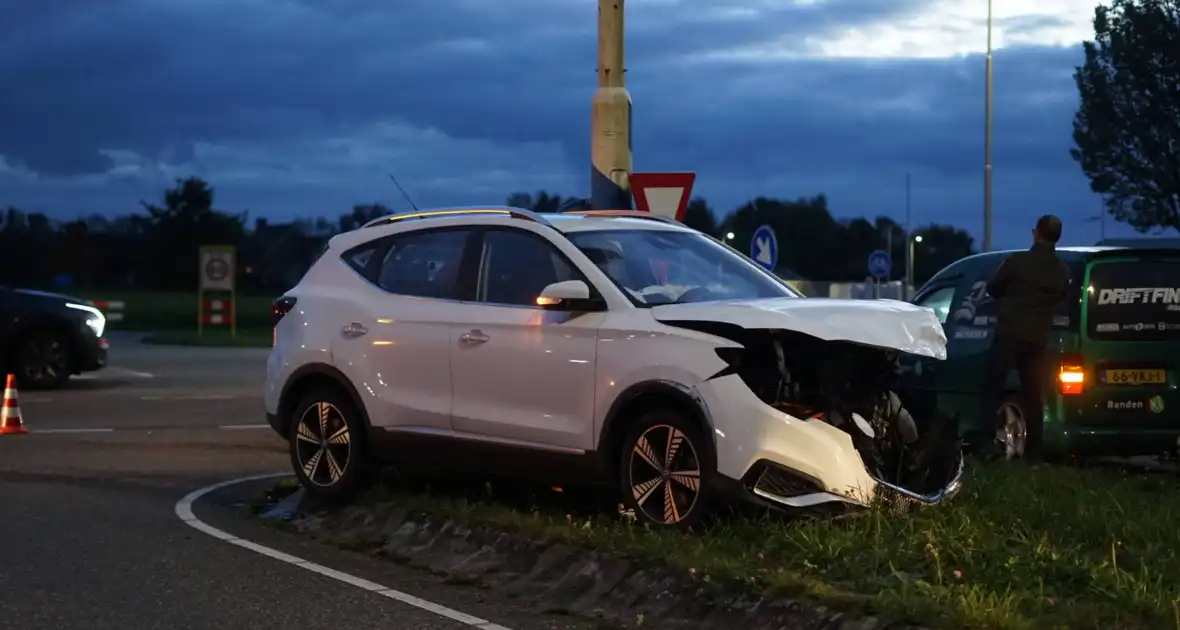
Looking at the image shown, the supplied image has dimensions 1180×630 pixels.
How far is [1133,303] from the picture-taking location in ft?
36.7

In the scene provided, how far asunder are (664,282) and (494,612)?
7.94 ft

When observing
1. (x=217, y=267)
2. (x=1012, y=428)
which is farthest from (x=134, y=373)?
(x=1012, y=428)

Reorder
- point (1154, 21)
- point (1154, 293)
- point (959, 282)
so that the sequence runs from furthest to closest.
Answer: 1. point (1154, 21)
2. point (959, 282)
3. point (1154, 293)

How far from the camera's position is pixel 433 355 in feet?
30.3

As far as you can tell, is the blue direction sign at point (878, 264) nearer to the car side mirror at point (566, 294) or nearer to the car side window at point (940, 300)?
the car side window at point (940, 300)

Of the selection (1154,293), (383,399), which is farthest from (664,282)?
(1154,293)

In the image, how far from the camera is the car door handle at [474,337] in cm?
895

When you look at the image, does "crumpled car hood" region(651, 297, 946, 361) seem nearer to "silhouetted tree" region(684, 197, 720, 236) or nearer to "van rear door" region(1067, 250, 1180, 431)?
"van rear door" region(1067, 250, 1180, 431)

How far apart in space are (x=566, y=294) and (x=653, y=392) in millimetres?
716

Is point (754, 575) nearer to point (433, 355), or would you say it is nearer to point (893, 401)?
point (893, 401)

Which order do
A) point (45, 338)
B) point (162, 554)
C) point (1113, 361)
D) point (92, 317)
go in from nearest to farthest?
point (162, 554) < point (1113, 361) < point (45, 338) < point (92, 317)

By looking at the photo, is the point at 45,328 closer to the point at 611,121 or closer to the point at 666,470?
the point at 611,121

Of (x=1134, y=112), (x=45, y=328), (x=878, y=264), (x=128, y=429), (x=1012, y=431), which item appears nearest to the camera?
(x=1012, y=431)

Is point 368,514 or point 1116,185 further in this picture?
point 1116,185
